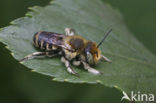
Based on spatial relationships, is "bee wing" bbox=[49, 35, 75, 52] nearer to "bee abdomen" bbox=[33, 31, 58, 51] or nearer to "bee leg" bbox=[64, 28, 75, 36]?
"bee abdomen" bbox=[33, 31, 58, 51]

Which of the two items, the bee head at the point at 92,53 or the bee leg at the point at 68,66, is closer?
the bee leg at the point at 68,66

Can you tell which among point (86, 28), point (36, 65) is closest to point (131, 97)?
point (36, 65)

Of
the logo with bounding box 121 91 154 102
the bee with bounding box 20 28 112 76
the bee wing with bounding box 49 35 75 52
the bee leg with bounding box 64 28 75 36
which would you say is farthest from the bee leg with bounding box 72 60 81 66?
the logo with bounding box 121 91 154 102

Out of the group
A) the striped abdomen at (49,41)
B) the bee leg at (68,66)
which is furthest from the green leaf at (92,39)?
the striped abdomen at (49,41)

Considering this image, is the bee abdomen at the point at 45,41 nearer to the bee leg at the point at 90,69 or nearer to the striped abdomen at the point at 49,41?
the striped abdomen at the point at 49,41

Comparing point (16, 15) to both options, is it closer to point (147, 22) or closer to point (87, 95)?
point (87, 95)

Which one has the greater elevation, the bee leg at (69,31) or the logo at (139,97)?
the bee leg at (69,31)

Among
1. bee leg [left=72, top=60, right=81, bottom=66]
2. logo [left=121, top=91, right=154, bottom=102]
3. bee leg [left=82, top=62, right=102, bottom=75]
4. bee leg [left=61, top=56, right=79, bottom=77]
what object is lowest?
logo [left=121, top=91, right=154, bottom=102]
